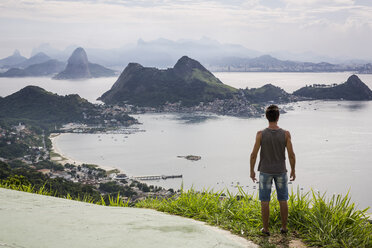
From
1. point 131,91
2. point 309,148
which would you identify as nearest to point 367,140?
point 309,148

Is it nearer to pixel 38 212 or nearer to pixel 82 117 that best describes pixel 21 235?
pixel 38 212

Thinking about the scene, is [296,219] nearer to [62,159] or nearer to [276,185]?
[276,185]

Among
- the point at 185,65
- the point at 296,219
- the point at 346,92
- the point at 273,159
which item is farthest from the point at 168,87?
the point at 273,159

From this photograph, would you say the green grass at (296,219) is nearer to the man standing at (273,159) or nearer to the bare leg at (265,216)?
the bare leg at (265,216)

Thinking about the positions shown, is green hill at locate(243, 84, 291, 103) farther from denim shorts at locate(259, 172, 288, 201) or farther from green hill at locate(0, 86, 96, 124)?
denim shorts at locate(259, 172, 288, 201)

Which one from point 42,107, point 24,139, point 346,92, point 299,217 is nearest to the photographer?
point 299,217
